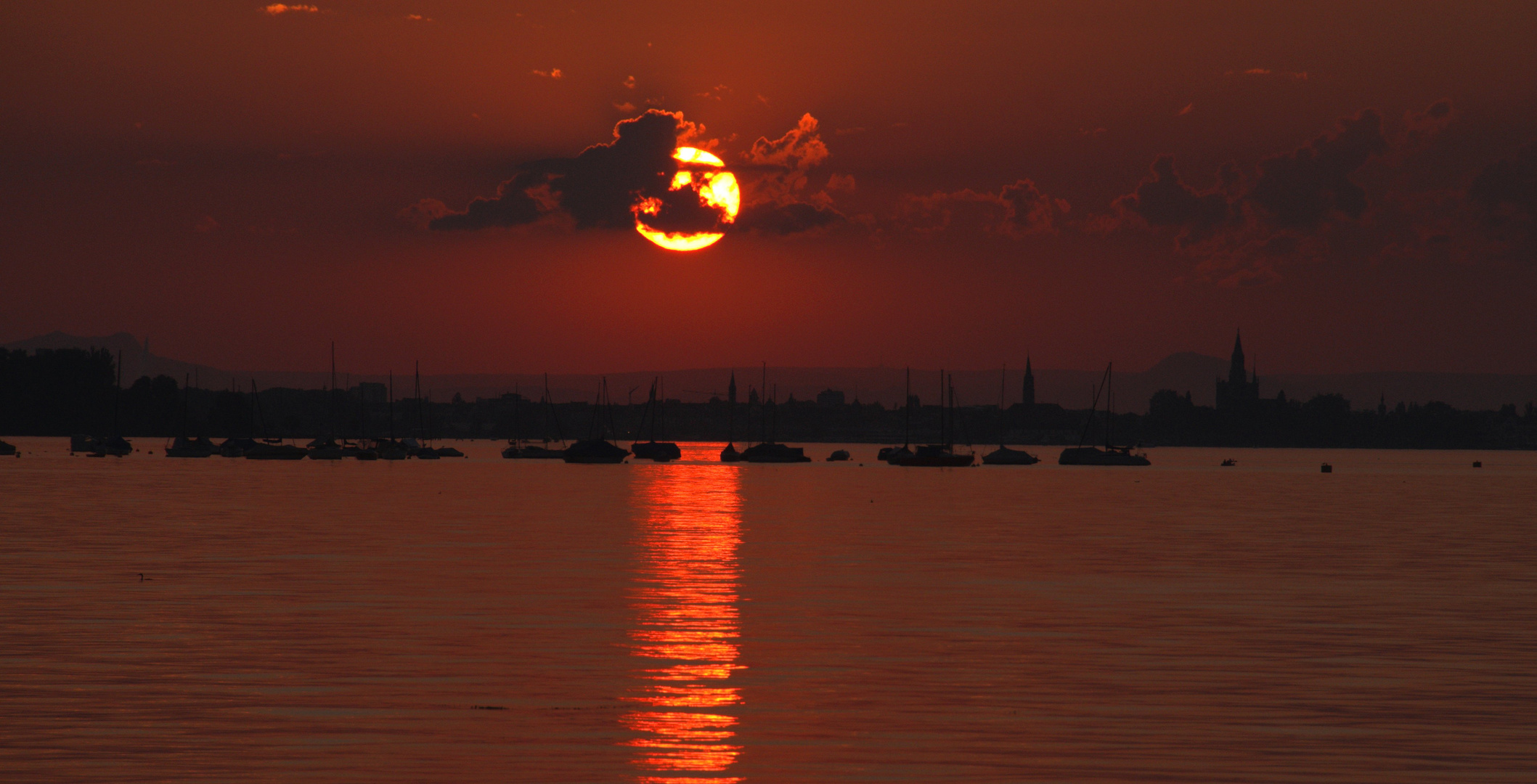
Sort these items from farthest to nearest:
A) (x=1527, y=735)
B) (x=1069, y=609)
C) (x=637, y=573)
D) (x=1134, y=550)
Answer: (x=1134, y=550) → (x=637, y=573) → (x=1069, y=609) → (x=1527, y=735)

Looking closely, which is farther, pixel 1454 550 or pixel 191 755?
pixel 1454 550

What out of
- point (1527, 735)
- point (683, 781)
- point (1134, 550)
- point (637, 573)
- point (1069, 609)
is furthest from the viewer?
point (1134, 550)

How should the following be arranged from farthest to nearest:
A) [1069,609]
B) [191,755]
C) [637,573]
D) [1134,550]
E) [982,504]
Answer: [982,504], [1134,550], [637,573], [1069,609], [191,755]

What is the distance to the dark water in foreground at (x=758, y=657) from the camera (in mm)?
20500

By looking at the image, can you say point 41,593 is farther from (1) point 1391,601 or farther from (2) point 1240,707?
Result: (1) point 1391,601

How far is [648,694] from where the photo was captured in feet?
83.6

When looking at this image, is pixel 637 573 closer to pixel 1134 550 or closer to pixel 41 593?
pixel 41 593

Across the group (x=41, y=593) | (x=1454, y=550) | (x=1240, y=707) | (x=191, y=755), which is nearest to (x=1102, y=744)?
(x=1240, y=707)

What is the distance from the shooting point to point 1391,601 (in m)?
41.7

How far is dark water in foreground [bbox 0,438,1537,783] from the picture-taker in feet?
67.3

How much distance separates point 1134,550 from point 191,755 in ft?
151

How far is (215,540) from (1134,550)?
33943mm

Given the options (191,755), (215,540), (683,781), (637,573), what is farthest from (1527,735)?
(215,540)

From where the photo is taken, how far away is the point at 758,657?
3020 centimetres
